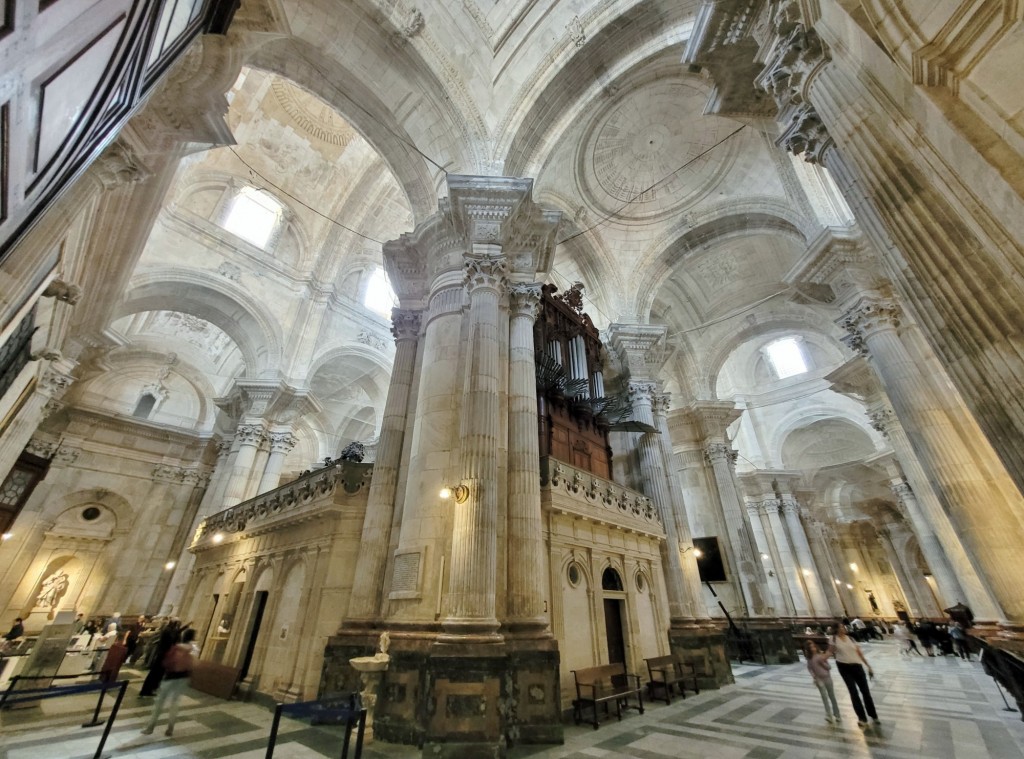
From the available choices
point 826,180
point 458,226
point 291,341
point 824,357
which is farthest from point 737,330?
point 291,341

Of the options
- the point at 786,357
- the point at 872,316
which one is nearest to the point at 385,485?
the point at 872,316

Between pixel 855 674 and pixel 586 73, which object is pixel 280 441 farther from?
pixel 855 674

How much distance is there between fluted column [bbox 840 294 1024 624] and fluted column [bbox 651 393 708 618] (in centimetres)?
498

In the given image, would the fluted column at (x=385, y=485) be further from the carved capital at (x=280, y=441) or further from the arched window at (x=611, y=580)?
the carved capital at (x=280, y=441)

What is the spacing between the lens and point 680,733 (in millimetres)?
5043

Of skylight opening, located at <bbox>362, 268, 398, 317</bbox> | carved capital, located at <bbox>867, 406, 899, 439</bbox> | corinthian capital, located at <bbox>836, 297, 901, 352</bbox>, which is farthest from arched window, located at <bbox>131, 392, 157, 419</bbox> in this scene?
carved capital, located at <bbox>867, 406, 899, 439</bbox>

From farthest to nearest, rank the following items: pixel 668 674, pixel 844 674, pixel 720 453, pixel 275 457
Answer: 1. pixel 275 457
2. pixel 720 453
3. pixel 668 674
4. pixel 844 674

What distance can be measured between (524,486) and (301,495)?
5.13m

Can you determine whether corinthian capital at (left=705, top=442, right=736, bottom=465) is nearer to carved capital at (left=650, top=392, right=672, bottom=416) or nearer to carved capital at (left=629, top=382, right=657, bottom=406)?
carved capital at (left=650, top=392, right=672, bottom=416)

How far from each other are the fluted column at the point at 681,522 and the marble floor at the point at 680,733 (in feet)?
8.00

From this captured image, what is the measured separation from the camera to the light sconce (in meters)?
5.72

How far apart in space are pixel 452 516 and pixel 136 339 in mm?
19298

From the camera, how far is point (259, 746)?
447 cm

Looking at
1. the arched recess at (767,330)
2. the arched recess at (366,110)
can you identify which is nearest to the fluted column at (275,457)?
the arched recess at (366,110)
